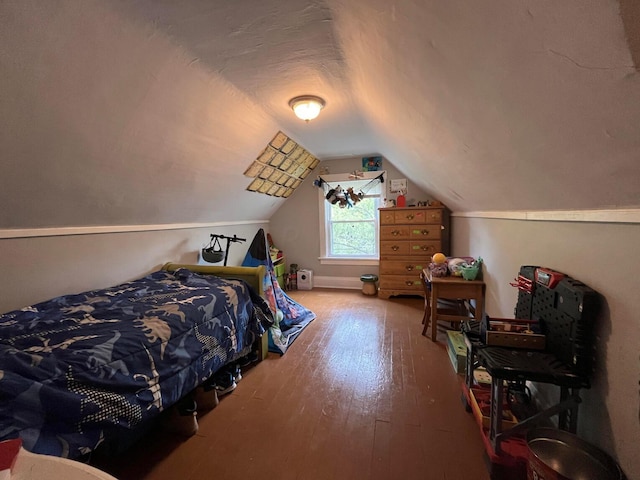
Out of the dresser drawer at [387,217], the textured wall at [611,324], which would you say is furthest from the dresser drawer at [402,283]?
the textured wall at [611,324]

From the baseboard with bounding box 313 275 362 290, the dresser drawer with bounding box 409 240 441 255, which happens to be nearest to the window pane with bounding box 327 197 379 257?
the baseboard with bounding box 313 275 362 290

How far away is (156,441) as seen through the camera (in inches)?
58.9

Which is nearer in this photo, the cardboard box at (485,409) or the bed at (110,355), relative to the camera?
the bed at (110,355)

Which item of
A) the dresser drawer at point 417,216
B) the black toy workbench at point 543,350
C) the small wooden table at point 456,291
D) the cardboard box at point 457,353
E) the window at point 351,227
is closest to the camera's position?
the black toy workbench at point 543,350

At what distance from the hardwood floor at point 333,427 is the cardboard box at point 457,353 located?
0.24ft

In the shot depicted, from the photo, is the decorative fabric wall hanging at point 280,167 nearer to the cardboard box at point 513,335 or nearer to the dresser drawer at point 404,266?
the dresser drawer at point 404,266

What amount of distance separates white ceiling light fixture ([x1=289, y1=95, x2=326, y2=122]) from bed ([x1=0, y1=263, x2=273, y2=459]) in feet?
5.14

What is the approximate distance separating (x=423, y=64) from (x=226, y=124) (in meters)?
1.67

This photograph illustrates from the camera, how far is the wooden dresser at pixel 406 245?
11.8 ft

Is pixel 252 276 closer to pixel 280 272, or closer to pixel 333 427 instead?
pixel 333 427

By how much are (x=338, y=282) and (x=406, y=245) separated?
4.63 ft

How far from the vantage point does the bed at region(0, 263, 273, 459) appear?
0.98 m

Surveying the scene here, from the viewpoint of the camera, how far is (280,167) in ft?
12.0

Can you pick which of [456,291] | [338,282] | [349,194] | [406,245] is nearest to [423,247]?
[406,245]
